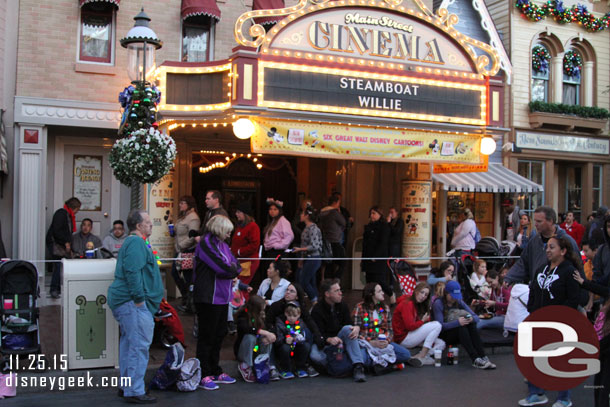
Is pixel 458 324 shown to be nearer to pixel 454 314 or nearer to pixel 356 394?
pixel 454 314

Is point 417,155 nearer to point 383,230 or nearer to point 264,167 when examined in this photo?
point 383,230

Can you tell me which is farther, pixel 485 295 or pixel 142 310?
pixel 485 295

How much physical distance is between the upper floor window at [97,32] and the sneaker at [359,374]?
25.4 feet

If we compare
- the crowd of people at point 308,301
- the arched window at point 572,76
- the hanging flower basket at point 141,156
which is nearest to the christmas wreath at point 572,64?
the arched window at point 572,76

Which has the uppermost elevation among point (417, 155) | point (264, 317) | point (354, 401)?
point (417, 155)

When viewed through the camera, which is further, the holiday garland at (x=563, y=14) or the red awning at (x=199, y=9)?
the holiday garland at (x=563, y=14)

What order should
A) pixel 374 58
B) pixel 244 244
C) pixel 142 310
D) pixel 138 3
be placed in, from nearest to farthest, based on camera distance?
pixel 142 310, pixel 244 244, pixel 374 58, pixel 138 3

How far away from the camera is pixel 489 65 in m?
13.1

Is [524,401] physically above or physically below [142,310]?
below

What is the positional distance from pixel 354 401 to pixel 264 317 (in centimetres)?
166

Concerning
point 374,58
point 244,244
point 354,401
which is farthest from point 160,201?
point 354,401

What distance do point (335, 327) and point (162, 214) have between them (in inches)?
197

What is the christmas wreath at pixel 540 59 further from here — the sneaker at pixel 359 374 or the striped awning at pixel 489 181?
the sneaker at pixel 359 374

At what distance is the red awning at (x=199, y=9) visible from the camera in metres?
12.8
